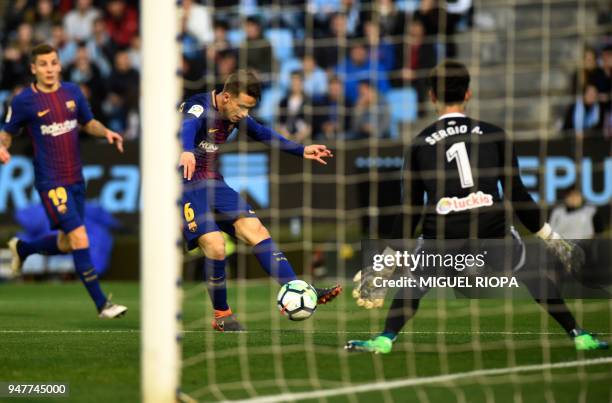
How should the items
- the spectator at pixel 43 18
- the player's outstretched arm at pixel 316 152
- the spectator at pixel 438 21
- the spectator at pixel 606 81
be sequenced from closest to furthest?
the player's outstretched arm at pixel 316 152
the spectator at pixel 606 81
the spectator at pixel 438 21
the spectator at pixel 43 18

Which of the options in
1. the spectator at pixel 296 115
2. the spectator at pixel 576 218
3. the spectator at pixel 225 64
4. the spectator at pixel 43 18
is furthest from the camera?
the spectator at pixel 43 18

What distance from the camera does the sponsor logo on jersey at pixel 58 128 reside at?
9.77 m

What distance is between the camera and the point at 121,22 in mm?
18359

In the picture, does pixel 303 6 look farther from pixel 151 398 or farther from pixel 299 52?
pixel 151 398

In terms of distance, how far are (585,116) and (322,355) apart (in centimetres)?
760

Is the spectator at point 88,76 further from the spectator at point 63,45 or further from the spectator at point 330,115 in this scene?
the spectator at point 330,115

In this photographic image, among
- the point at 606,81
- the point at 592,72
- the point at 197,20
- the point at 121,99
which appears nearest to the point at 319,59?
the point at 197,20

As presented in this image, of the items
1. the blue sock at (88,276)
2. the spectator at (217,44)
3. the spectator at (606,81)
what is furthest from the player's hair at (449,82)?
the spectator at (217,44)

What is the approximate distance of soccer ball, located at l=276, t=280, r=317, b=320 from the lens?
784 centimetres

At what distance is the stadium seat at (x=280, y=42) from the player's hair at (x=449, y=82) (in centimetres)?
838

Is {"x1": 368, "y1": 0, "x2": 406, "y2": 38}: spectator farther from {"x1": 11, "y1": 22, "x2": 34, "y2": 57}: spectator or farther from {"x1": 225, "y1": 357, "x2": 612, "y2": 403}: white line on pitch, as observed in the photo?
{"x1": 225, "y1": 357, "x2": 612, "y2": 403}: white line on pitch

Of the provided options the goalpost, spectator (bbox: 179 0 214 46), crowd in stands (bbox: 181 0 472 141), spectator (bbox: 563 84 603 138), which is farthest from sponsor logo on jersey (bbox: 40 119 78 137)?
spectator (bbox: 179 0 214 46)

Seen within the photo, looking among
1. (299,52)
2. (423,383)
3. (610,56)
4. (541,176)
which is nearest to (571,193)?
(541,176)

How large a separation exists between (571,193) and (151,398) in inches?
356
